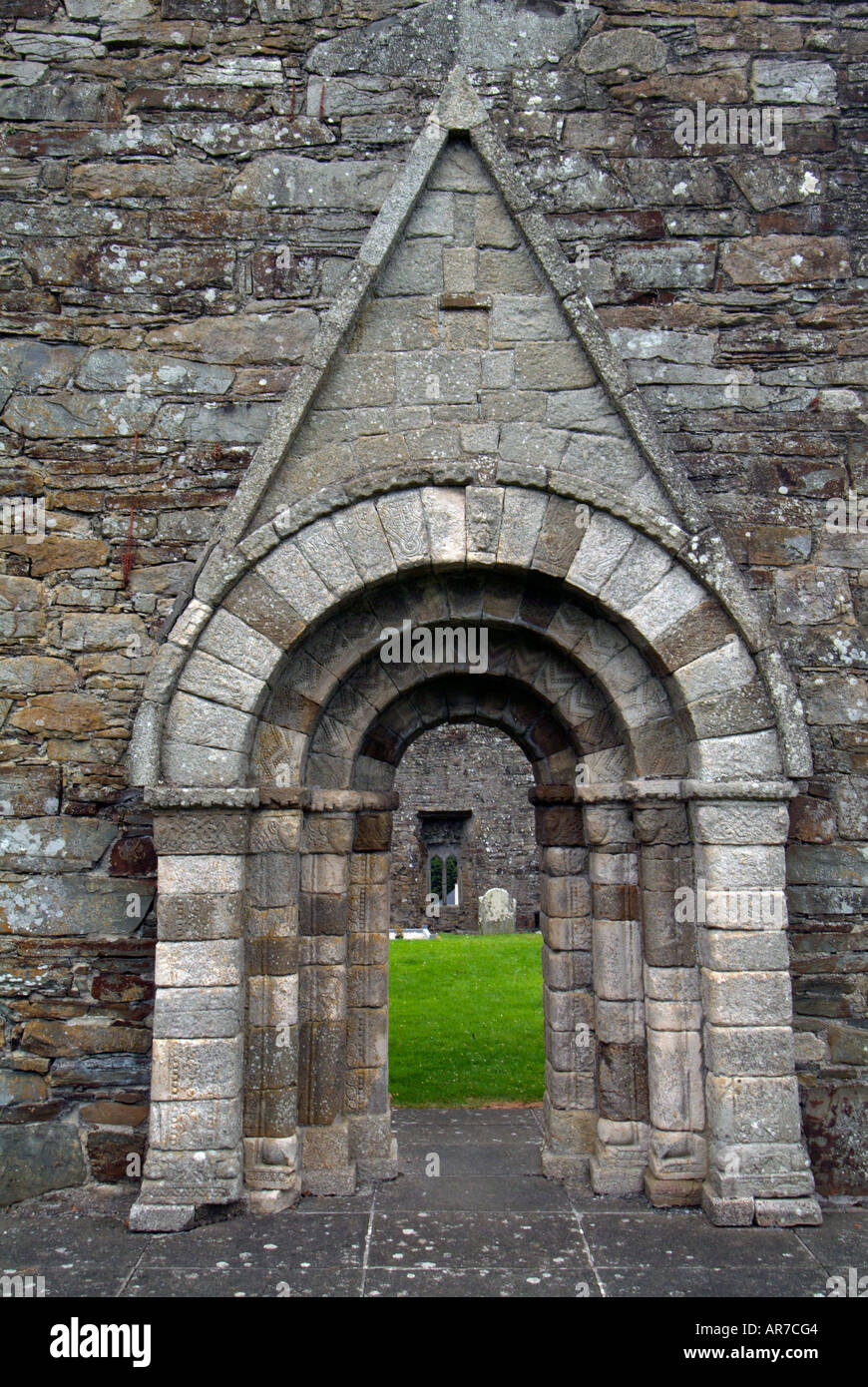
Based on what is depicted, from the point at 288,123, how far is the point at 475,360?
1912 millimetres

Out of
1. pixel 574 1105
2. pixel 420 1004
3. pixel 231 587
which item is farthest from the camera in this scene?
pixel 420 1004

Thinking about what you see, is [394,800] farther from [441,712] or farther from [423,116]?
[423,116]

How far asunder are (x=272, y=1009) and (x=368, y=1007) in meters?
0.70

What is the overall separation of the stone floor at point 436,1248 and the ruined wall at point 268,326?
21.5 inches

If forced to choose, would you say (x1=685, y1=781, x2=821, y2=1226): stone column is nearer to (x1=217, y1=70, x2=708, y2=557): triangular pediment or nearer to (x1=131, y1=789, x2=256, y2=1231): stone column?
(x1=217, y1=70, x2=708, y2=557): triangular pediment

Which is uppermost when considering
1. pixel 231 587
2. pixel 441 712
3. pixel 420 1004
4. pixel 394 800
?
pixel 231 587

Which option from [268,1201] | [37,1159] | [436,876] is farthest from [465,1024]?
[436,876]

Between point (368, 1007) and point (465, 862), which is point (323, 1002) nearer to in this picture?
point (368, 1007)

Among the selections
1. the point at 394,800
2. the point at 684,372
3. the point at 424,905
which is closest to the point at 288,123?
the point at 684,372

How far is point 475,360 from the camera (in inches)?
194

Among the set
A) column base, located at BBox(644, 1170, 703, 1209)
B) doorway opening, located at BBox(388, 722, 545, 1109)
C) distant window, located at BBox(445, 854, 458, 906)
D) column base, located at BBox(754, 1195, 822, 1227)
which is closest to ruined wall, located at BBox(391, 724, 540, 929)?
doorway opening, located at BBox(388, 722, 545, 1109)

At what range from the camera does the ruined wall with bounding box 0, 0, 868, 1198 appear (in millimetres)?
4938

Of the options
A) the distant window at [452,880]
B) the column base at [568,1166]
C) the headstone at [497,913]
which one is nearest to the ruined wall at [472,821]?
the headstone at [497,913]

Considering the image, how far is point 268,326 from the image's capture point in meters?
5.25
